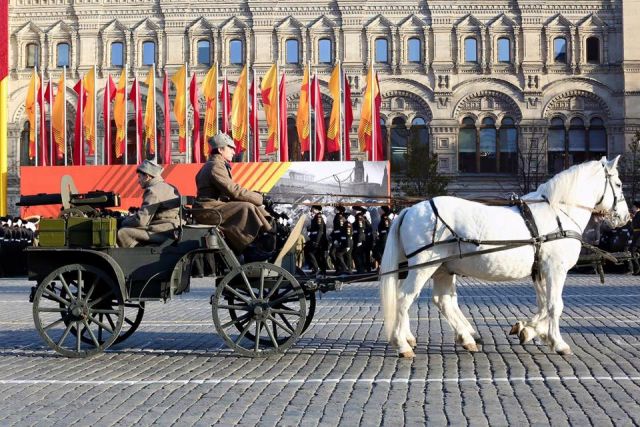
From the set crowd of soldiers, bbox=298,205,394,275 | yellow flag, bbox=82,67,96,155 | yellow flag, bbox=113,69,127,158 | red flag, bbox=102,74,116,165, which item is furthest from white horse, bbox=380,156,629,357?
yellow flag, bbox=82,67,96,155

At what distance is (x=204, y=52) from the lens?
47.4m

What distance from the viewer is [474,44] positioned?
46.7m

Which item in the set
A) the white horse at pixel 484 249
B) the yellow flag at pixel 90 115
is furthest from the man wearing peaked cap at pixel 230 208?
the yellow flag at pixel 90 115

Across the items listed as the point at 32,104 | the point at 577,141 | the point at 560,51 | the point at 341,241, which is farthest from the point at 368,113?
the point at 341,241

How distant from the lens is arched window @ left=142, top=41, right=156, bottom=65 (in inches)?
1870

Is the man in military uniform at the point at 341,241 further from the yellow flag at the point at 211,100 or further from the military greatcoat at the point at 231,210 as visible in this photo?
the yellow flag at the point at 211,100

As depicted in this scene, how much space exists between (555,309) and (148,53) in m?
39.9

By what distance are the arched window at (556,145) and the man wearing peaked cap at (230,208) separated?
3794 cm

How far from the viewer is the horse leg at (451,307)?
10.1 m

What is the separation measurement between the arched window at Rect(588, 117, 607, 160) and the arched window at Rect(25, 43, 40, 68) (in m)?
25.4

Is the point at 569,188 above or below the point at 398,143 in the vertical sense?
below

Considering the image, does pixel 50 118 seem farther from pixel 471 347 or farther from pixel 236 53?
pixel 471 347

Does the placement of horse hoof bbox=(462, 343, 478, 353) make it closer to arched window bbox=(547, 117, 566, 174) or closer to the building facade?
the building facade

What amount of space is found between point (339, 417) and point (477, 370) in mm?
2328
